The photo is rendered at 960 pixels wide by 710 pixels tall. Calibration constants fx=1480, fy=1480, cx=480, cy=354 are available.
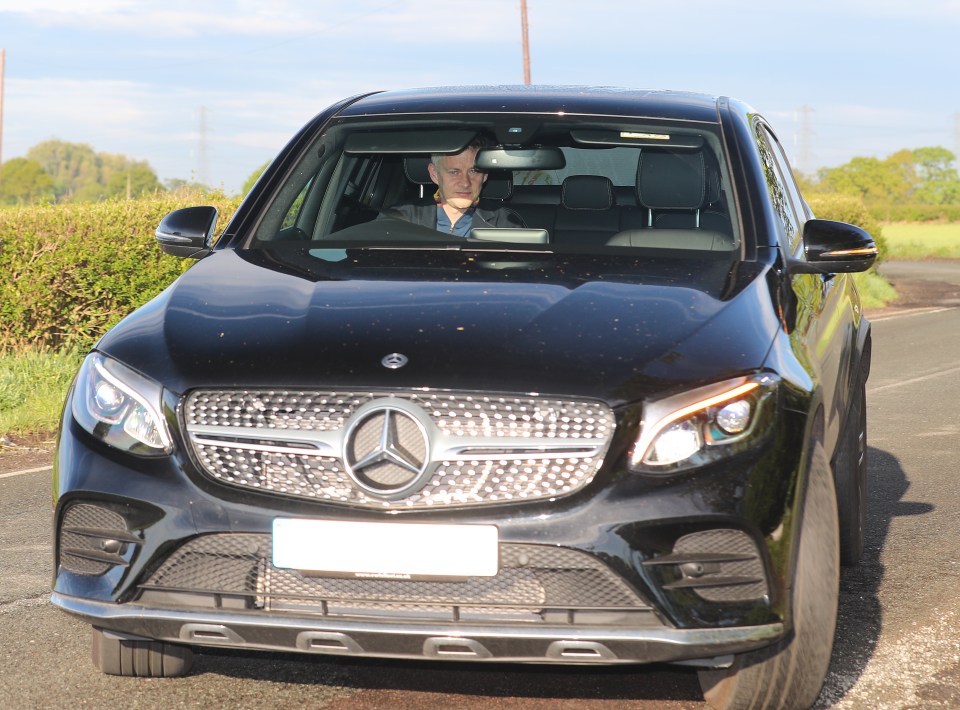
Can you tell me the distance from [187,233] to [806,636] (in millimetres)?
2484

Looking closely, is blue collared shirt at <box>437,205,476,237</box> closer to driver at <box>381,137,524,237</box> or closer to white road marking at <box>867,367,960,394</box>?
driver at <box>381,137,524,237</box>

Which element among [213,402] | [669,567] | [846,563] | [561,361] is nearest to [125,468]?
[213,402]

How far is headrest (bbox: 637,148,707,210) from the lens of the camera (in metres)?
5.30

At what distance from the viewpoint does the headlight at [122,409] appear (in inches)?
139

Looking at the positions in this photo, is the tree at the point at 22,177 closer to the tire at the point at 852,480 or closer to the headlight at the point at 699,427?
the tire at the point at 852,480

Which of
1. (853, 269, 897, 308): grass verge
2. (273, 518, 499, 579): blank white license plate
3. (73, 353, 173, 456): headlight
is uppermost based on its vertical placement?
(73, 353, 173, 456): headlight

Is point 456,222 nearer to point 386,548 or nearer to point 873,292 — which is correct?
point 386,548

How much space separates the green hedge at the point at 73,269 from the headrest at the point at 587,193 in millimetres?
6279

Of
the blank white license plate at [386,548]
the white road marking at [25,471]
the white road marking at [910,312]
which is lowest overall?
the white road marking at [910,312]

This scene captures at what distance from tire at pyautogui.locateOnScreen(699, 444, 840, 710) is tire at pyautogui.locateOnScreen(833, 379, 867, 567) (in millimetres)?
1256

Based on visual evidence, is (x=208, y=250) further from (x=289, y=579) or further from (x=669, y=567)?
(x=669, y=567)

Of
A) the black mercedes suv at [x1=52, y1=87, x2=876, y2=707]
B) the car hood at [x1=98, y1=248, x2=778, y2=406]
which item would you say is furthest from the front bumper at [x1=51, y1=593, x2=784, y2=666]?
the car hood at [x1=98, y1=248, x2=778, y2=406]

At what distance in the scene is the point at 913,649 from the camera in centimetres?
463

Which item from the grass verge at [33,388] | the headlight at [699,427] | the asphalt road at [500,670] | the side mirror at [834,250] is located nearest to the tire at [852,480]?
the asphalt road at [500,670]
